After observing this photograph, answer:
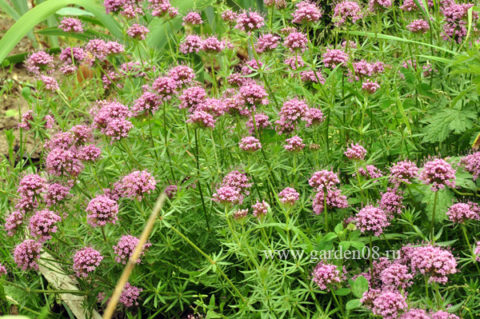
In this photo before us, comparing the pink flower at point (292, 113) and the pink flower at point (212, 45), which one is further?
the pink flower at point (212, 45)

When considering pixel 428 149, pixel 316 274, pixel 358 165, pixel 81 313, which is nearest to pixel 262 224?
pixel 316 274

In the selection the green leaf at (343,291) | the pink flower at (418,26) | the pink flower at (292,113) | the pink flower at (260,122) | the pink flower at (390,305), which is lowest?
the green leaf at (343,291)

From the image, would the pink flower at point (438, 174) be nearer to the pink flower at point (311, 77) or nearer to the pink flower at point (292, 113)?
the pink flower at point (292, 113)

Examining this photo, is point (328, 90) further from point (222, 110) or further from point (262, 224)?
point (262, 224)

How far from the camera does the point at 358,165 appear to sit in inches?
102

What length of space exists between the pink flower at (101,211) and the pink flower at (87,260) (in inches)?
5.6

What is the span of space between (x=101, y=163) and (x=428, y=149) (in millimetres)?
1632

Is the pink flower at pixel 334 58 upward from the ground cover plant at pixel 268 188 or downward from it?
upward

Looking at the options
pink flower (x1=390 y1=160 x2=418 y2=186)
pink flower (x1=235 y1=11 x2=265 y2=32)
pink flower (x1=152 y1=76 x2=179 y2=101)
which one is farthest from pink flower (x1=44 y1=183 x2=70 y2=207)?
pink flower (x1=390 y1=160 x2=418 y2=186)

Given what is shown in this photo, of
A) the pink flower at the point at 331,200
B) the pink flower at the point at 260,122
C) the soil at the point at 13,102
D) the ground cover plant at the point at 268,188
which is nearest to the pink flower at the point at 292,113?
the ground cover plant at the point at 268,188

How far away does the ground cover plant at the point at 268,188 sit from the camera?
8.04 feet

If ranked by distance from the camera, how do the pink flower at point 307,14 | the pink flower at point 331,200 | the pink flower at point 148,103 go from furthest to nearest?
the pink flower at point 307,14 → the pink flower at point 148,103 → the pink flower at point 331,200

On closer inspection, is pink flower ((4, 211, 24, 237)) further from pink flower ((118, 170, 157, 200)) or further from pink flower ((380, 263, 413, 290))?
pink flower ((380, 263, 413, 290))

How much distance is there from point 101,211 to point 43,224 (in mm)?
278
